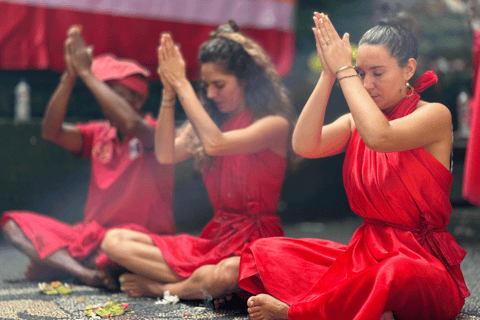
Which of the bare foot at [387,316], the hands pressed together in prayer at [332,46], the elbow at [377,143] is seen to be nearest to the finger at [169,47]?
the hands pressed together in prayer at [332,46]

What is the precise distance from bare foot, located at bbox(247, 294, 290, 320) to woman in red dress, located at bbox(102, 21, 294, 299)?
0.24 meters

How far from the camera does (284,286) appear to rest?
1.59 metres

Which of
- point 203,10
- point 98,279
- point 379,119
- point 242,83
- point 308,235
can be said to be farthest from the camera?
point 203,10

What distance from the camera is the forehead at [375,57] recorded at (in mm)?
1444

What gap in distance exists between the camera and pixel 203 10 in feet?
11.6

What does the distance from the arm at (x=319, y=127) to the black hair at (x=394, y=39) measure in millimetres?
147

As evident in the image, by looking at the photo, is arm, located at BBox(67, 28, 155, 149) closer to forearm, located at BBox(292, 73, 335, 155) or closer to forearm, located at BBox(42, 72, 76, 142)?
forearm, located at BBox(42, 72, 76, 142)


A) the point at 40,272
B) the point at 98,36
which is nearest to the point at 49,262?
the point at 40,272

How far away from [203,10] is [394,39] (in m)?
2.30

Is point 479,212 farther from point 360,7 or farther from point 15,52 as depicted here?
point 15,52

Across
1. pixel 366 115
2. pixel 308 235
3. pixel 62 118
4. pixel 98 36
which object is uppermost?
pixel 98 36

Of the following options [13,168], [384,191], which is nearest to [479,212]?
[384,191]

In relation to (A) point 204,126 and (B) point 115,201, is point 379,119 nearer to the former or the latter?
(A) point 204,126

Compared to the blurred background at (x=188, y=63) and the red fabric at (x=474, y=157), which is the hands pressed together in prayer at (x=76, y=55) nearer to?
the blurred background at (x=188, y=63)
